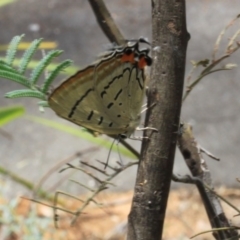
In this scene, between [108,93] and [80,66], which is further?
[80,66]

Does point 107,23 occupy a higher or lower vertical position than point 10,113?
lower

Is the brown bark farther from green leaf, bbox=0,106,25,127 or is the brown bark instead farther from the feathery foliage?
green leaf, bbox=0,106,25,127

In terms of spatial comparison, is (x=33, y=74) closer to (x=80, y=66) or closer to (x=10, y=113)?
(x=10, y=113)

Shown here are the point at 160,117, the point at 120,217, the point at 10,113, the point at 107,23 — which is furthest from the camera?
the point at 120,217

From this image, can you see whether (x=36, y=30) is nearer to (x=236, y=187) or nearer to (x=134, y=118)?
(x=236, y=187)

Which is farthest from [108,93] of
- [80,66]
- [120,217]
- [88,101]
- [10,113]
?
[80,66]

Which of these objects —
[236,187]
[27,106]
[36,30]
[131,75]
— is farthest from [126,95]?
[36,30]

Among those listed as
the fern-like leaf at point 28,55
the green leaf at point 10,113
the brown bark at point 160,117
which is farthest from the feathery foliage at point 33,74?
the green leaf at point 10,113
